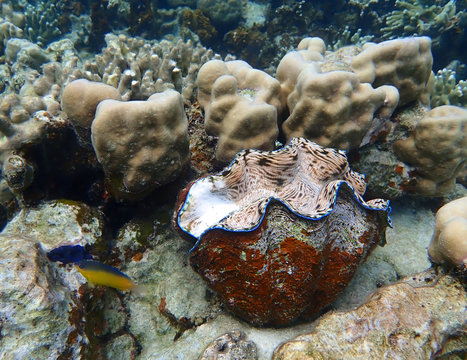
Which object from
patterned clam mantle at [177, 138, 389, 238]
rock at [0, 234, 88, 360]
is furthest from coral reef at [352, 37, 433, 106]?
rock at [0, 234, 88, 360]

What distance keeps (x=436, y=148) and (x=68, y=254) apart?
11.3 feet

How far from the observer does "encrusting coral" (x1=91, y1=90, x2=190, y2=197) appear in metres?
1.97

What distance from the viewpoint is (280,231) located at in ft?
6.11

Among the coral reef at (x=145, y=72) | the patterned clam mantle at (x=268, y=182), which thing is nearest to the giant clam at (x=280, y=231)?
the patterned clam mantle at (x=268, y=182)

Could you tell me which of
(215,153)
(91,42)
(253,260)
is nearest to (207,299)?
(253,260)

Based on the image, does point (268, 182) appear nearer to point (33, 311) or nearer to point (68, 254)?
point (68, 254)

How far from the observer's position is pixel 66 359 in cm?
174

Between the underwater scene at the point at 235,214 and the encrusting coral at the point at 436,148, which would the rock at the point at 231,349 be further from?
the encrusting coral at the point at 436,148

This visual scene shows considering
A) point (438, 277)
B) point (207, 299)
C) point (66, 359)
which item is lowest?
point (207, 299)

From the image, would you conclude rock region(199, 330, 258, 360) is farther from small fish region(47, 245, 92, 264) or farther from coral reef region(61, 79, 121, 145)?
coral reef region(61, 79, 121, 145)

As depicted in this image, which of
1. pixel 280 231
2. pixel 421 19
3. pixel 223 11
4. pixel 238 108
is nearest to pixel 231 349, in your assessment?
pixel 280 231

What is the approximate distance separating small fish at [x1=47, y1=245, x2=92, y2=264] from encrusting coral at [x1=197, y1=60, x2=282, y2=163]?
1409 millimetres

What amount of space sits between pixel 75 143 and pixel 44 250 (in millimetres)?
961

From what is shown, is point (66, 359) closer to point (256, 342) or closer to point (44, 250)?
point (44, 250)
